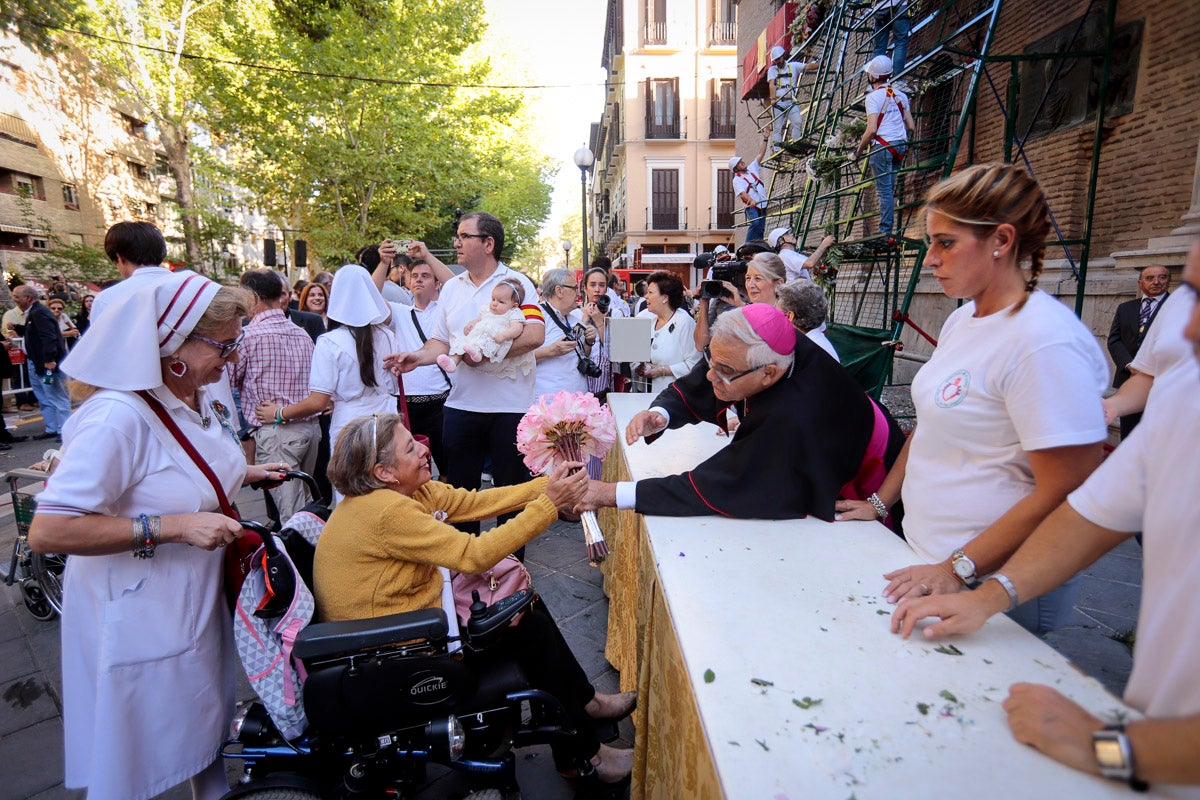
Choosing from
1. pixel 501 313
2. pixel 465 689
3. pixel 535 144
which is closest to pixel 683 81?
pixel 535 144

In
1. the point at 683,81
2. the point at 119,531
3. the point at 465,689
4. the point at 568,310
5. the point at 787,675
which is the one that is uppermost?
the point at 683,81

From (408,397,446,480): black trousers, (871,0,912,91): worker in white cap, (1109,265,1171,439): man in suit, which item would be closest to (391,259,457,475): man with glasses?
(408,397,446,480): black trousers

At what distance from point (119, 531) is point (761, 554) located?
1770mm

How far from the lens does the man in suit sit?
501 centimetres

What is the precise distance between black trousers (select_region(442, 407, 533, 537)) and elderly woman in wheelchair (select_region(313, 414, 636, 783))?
1366 mm

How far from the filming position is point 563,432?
249 centimetres

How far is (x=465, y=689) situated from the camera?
6.48 feet

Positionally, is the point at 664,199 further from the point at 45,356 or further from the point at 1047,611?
the point at 1047,611

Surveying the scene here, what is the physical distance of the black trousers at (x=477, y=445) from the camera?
12.2ft

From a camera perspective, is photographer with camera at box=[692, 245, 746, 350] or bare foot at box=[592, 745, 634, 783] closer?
bare foot at box=[592, 745, 634, 783]

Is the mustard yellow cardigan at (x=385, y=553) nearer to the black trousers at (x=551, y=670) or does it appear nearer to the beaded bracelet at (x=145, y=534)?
the black trousers at (x=551, y=670)

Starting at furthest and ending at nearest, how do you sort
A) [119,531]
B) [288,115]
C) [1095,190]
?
[288,115]
[1095,190]
[119,531]

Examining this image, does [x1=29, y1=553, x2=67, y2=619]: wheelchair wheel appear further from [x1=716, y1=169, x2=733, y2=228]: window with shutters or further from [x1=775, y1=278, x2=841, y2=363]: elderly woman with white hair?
[x1=716, y1=169, x2=733, y2=228]: window with shutters

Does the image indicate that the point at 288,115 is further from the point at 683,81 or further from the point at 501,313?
the point at 683,81
